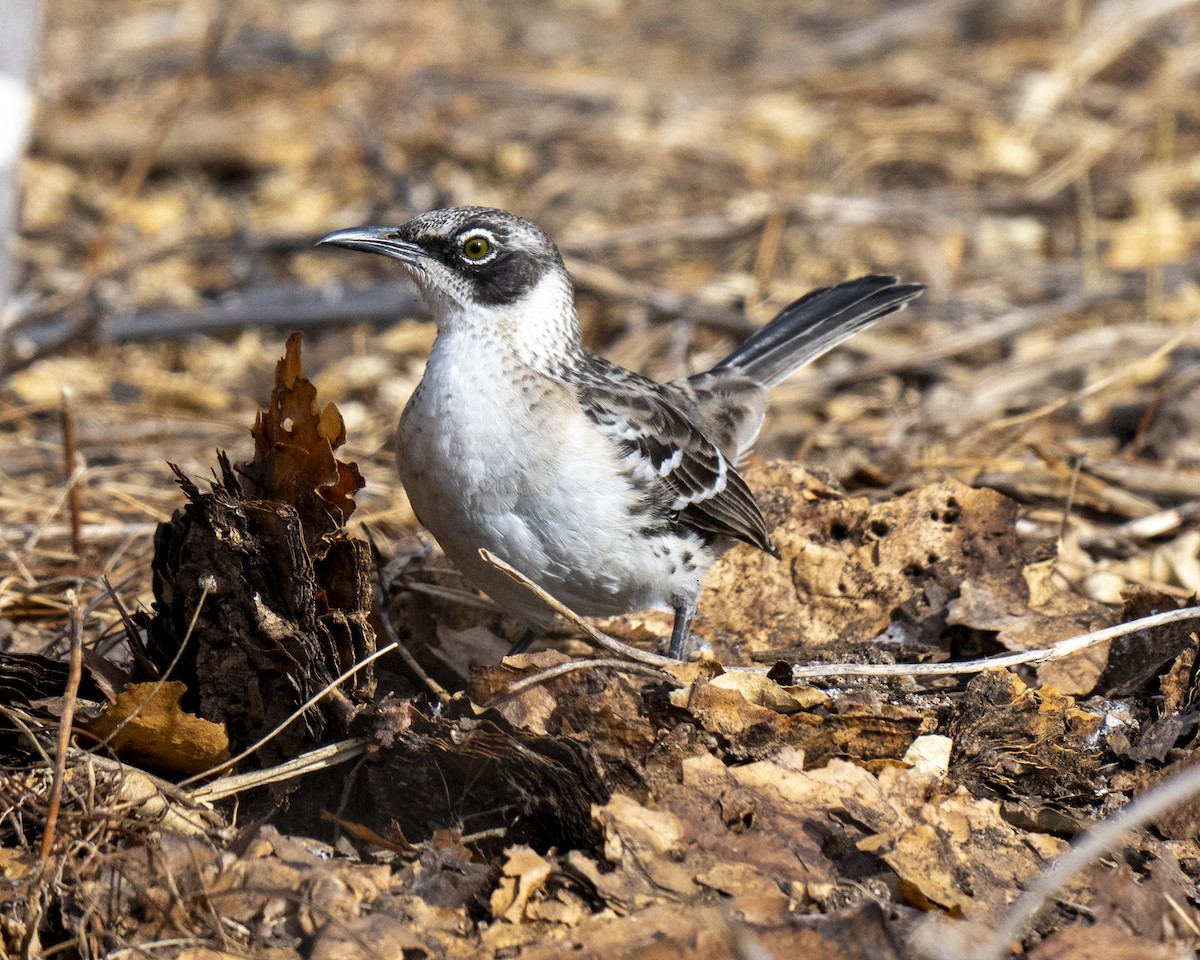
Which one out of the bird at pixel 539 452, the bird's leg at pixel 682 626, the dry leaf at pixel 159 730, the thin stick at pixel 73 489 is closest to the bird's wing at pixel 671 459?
the bird at pixel 539 452

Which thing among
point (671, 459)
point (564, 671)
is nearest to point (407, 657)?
point (564, 671)

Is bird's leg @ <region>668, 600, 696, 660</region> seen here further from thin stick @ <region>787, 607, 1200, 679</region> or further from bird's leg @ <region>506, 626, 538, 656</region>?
thin stick @ <region>787, 607, 1200, 679</region>

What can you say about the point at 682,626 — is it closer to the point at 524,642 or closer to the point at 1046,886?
the point at 524,642

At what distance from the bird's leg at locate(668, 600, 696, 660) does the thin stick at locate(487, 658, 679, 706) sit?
895mm

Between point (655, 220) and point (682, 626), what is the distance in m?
5.76

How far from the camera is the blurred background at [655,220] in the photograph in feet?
22.5

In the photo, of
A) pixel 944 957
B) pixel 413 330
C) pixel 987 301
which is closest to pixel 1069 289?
pixel 987 301

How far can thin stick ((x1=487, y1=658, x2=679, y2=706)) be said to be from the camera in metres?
3.92

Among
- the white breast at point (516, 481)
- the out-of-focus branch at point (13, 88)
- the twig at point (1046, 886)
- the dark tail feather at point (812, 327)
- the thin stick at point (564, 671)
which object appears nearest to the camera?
the twig at point (1046, 886)

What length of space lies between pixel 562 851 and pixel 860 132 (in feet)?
29.8

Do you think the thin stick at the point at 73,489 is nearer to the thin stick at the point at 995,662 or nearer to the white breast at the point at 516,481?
the white breast at the point at 516,481

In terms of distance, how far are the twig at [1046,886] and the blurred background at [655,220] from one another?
6.81 ft

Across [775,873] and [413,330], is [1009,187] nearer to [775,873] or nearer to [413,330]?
[413,330]

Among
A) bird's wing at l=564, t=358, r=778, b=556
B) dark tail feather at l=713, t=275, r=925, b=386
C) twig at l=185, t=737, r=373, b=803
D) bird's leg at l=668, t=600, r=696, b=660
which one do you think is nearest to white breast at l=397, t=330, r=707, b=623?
bird's wing at l=564, t=358, r=778, b=556
